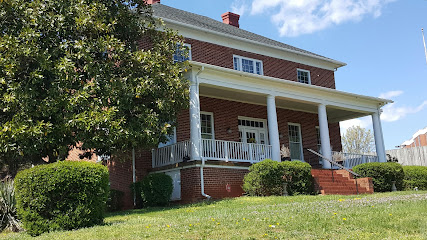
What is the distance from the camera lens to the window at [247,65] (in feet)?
72.7

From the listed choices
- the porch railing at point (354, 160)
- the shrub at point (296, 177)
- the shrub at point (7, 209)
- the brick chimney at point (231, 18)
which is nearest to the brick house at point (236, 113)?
the brick chimney at point (231, 18)

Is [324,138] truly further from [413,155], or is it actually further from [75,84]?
[413,155]

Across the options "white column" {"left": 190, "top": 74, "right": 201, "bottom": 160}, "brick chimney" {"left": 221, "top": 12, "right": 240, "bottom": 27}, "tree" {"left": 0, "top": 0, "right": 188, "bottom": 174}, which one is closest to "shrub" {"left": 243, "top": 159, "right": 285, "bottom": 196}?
"white column" {"left": 190, "top": 74, "right": 201, "bottom": 160}

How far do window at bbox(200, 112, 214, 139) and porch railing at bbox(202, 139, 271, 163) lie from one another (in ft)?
3.14

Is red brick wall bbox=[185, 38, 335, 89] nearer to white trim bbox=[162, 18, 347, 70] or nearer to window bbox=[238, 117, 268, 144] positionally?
white trim bbox=[162, 18, 347, 70]

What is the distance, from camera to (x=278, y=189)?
15.7 metres

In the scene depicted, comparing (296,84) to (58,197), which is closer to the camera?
(58,197)

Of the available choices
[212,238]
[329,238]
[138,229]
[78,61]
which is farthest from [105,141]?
[329,238]

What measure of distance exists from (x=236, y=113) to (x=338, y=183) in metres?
5.63

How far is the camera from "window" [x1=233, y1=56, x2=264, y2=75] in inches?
873

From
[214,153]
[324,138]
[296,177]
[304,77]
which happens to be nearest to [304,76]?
[304,77]

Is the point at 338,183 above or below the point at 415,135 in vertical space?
below

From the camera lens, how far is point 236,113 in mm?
20891

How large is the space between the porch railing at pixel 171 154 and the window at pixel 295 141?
802cm
